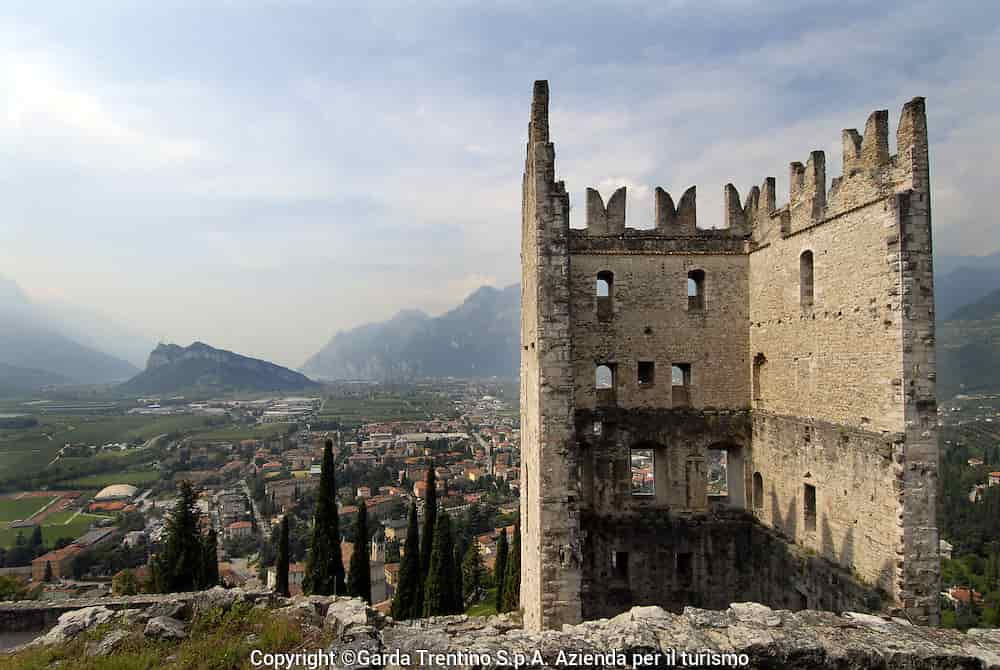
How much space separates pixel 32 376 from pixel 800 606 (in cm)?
25440

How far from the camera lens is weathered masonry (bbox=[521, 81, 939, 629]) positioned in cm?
962

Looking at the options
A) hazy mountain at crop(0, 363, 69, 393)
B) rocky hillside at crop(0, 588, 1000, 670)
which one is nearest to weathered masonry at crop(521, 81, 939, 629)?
rocky hillside at crop(0, 588, 1000, 670)

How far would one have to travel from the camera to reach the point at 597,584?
45.3ft

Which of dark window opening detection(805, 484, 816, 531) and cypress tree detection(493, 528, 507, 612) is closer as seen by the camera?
dark window opening detection(805, 484, 816, 531)

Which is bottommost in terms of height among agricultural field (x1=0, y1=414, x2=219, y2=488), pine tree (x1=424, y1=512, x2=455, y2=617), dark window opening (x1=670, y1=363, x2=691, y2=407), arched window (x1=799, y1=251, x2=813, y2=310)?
agricultural field (x1=0, y1=414, x2=219, y2=488)

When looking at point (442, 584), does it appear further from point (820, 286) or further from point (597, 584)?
point (820, 286)

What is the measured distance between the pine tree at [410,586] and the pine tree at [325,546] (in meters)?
3.07

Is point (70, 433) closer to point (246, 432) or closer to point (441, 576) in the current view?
point (246, 432)

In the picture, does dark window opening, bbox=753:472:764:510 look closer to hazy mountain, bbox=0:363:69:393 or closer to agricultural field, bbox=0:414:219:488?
agricultural field, bbox=0:414:219:488

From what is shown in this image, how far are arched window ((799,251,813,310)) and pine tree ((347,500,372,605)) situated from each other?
2114 centimetres

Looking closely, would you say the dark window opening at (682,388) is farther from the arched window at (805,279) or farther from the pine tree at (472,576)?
the pine tree at (472,576)

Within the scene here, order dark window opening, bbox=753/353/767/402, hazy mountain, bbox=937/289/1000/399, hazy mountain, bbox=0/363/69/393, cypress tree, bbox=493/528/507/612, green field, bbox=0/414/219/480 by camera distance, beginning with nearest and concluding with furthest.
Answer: dark window opening, bbox=753/353/767/402 → cypress tree, bbox=493/528/507/612 → green field, bbox=0/414/219/480 → hazy mountain, bbox=937/289/1000/399 → hazy mountain, bbox=0/363/69/393

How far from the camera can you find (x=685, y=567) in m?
14.2

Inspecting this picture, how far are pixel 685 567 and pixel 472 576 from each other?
26800mm
